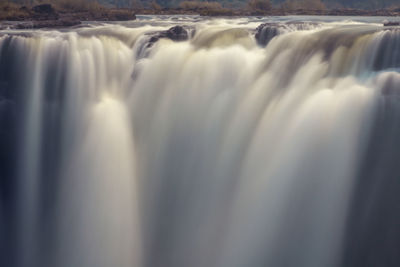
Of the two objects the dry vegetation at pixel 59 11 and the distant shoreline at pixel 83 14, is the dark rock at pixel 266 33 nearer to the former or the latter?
the distant shoreline at pixel 83 14

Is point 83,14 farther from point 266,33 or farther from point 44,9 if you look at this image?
point 266,33

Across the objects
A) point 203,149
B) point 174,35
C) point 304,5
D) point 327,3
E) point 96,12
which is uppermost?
point 327,3

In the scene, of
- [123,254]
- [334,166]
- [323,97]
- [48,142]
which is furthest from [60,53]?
[334,166]

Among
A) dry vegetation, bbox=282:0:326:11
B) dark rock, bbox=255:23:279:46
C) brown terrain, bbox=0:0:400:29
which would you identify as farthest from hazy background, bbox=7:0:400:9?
dark rock, bbox=255:23:279:46

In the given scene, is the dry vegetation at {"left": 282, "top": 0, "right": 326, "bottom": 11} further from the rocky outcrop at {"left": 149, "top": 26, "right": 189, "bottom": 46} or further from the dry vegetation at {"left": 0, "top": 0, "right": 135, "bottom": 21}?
the rocky outcrop at {"left": 149, "top": 26, "right": 189, "bottom": 46}

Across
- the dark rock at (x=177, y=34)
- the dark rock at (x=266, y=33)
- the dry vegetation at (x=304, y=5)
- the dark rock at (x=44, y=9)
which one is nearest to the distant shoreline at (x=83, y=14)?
the dark rock at (x=44, y=9)

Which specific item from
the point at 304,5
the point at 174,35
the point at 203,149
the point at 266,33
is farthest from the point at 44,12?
the point at 304,5
